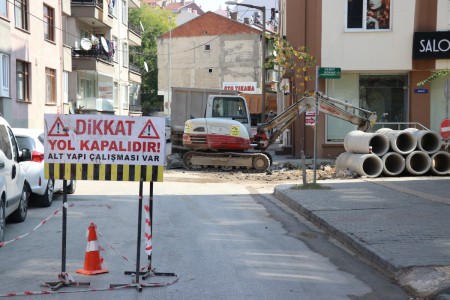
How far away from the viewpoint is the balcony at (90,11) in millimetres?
36469

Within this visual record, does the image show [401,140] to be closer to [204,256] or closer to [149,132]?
[204,256]

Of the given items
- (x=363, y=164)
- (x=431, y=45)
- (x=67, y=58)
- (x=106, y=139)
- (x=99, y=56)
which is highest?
(x=99, y=56)

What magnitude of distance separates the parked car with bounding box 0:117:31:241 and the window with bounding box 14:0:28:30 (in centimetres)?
1690

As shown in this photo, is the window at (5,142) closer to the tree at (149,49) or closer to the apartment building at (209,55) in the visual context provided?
the apartment building at (209,55)

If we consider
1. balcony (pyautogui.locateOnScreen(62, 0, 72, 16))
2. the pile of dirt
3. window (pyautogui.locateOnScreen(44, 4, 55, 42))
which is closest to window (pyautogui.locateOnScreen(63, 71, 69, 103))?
window (pyautogui.locateOnScreen(44, 4, 55, 42))

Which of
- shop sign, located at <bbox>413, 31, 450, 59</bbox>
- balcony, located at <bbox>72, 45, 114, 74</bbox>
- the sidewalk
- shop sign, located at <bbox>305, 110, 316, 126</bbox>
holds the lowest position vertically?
the sidewalk

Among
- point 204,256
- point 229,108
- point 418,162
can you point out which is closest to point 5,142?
point 204,256

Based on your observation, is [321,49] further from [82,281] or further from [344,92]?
[82,281]

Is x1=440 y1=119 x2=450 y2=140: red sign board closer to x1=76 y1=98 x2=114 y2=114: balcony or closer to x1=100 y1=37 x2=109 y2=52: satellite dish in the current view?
x1=76 y1=98 x2=114 y2=114: balcony

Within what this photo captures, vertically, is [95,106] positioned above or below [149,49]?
below

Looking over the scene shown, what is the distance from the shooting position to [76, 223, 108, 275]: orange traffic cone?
22.1 ft

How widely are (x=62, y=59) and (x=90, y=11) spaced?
19.5 feet

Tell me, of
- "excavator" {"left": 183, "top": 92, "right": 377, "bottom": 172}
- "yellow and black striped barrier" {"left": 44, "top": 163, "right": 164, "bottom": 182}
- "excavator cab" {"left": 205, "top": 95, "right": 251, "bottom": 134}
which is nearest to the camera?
"yellow and black striped barrier" {"left": 44, "top": 163, "right": 164, "bottom": 182}

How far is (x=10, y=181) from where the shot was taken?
939cm
